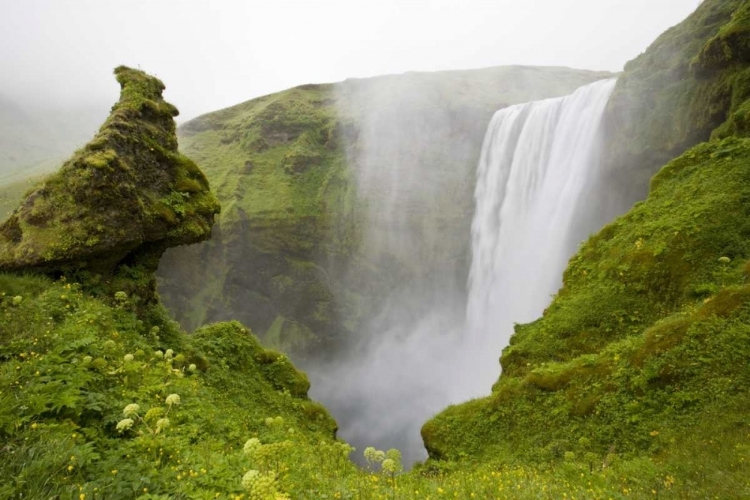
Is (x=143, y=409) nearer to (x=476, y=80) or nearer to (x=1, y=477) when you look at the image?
(x=1, y=477)

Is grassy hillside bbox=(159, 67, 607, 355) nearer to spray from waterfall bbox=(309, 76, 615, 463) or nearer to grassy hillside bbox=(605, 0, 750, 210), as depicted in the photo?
spray from waterfall bbox=(309, 76, 615, 463)

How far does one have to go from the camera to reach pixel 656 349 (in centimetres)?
819

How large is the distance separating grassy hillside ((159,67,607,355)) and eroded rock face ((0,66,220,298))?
25.8 meters

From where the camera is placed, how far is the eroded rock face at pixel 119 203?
9.10 m

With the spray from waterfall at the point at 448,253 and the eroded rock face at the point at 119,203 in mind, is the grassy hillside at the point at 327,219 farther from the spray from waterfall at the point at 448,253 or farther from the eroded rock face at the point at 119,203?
the eroded rock face at the point at 119,203

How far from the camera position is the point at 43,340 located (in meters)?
6.37

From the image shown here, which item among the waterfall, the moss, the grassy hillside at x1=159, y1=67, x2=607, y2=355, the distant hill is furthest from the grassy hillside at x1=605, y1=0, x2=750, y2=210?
the distant hill

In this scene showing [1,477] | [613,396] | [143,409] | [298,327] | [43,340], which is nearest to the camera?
[1,477]

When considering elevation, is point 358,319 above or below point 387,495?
below

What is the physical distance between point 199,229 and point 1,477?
9.34 metres

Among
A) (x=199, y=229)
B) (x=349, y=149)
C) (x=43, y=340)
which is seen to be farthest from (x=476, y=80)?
(x=43, y=340)

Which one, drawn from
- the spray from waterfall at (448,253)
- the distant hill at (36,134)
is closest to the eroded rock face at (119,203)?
the spray from waterfall at (448,253)

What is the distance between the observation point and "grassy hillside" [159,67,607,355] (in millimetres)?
37656

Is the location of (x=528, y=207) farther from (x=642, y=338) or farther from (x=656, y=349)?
(x=656, y=349)
